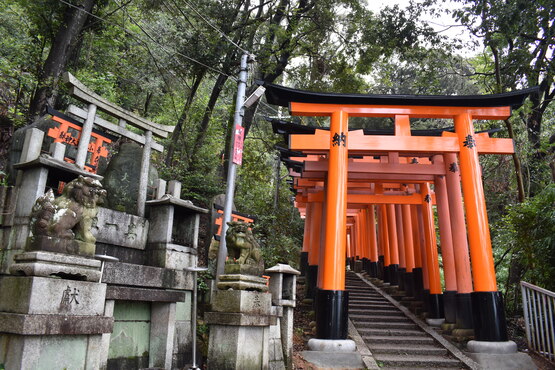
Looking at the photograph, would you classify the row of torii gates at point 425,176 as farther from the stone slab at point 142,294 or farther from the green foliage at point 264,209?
the stone slab at point 142,294

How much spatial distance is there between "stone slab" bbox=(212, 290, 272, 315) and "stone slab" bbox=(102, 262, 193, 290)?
1251 mm

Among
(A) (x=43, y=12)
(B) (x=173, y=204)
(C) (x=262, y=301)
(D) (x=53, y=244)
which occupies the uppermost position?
(A) (x=43, y=12)

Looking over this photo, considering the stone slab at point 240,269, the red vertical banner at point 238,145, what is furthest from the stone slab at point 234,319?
the red vertical banner at point 238,145

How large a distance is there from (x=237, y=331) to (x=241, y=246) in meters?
1.31

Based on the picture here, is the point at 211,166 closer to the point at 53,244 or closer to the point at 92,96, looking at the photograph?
the point at 92,96

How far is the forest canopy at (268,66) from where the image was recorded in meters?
10.2

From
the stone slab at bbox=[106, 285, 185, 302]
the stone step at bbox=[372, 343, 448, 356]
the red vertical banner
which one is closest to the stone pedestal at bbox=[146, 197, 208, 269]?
the stone slab at bbox=[106, 285, 185, 302]

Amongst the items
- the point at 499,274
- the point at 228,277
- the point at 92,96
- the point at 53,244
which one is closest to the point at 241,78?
the point at 92,96

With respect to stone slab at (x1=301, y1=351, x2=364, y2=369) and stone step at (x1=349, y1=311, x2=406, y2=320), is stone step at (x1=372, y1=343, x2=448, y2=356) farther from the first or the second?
stone step at (x1=349, y1=311, x2=406, y2=320)

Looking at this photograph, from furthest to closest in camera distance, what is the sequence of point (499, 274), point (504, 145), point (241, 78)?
point (499, 274) → point (504, 145) → point (241, 78)

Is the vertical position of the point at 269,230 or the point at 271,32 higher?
the point at 271,32

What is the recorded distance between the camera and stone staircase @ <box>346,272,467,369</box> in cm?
877

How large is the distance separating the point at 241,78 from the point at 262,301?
477cm

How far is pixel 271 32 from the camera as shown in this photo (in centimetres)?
1400
